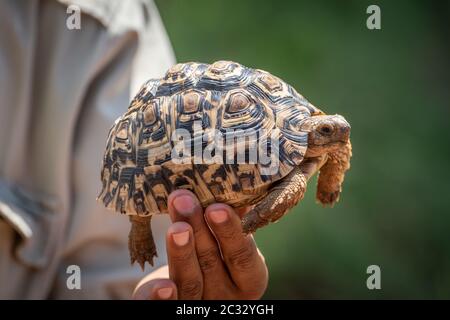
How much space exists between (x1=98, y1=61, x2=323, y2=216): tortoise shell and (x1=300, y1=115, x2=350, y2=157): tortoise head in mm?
24

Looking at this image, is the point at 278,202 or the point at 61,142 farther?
the point at 61,142

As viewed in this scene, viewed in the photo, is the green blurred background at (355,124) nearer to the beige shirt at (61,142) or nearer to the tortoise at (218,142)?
the beige shirt at (61,142)

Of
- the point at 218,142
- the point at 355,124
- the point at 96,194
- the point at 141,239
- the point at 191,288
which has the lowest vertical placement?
the point at 191,288

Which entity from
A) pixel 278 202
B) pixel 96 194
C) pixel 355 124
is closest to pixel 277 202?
pixel 278 202

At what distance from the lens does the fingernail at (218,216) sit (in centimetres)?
168

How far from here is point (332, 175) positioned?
1854 mm

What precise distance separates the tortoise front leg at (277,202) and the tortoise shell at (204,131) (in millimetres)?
27

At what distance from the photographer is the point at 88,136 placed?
2.43 metres

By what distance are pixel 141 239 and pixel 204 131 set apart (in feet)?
1.28

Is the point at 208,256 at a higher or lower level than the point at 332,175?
lower

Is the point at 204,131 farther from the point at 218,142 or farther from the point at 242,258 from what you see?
the point at 242,258

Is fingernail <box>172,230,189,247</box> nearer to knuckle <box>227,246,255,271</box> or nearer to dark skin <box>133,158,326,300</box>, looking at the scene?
dark skin <box>133,158,326,300</box>

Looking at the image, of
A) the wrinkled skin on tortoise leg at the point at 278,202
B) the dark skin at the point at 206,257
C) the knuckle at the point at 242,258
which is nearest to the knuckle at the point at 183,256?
the dark skin at the point at 206,257
